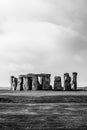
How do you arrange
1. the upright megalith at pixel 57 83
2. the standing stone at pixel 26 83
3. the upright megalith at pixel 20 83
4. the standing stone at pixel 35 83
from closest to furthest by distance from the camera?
the upright megalith at pixel 57 83 → the standing stone at pixel 35 83 → the standing stone at pixel 26 83 → the upright megalith at pixel 20 83

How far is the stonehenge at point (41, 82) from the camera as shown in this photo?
6006 cm

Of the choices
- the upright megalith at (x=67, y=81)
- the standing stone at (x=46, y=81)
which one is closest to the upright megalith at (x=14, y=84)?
the standing stone at (x=46, y=81)

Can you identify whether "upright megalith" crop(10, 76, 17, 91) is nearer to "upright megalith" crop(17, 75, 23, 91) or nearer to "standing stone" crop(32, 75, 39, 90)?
"upright megalith" crop(17, 75, 23, 91)

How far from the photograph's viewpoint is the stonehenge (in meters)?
60.1

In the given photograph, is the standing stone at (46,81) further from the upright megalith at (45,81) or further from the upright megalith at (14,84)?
the upright megalith at (14,84)

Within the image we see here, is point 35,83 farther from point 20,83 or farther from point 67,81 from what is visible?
point 67,81

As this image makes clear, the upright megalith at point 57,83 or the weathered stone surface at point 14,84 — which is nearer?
the upright megalith at point 57,83

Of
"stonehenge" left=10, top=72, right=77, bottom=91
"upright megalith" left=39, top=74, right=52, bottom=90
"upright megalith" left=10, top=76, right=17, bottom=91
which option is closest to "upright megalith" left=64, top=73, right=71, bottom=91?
"stonehenge" left=10, top=72, right=77, bottom=91

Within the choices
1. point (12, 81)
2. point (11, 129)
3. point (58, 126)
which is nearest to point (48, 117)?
point (58, 126)

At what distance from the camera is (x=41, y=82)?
6222 cm

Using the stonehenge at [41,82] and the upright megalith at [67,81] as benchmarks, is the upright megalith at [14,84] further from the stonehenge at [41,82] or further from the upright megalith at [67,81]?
the upright megalith at [67,81]

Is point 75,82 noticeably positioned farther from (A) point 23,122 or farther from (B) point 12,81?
(A) point 23,122

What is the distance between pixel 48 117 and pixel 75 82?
5099 cm

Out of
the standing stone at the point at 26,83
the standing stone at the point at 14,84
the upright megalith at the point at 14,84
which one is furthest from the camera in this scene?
the upright megalith at the point at 14,84
